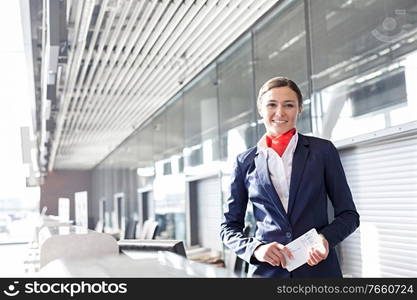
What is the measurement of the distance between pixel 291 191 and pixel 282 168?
0.06m

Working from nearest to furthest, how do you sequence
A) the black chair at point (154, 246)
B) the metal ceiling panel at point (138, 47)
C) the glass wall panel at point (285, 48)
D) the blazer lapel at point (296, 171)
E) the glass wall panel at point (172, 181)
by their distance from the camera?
1. the blazer lapel at point (296, 171)
2. the black chair at point (154, 246)
3. the glass wall panel at point (285, 48)
4. the metal ceiling panel at point (138, 47)
5. the glass wall panel at point (172, 181)

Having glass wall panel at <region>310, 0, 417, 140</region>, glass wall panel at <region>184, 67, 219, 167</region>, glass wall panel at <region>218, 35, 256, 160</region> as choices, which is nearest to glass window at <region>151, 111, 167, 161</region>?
glass wall panel at <region>184, 67, 219, 167</region>

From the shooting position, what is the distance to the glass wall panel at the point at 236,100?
6.05 m

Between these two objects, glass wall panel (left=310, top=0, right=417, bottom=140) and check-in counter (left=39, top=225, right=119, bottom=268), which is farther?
glass wall panel (left=310, top=0, right=417, bottom=140)

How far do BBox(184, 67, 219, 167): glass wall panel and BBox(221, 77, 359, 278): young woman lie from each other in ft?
19.0

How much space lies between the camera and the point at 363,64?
392cm

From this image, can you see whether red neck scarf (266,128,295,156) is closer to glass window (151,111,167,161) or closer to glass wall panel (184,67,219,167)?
glass wall panel (184,67,219,167)

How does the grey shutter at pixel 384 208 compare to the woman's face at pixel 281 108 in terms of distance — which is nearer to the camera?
the woman's face at pixel 281 108

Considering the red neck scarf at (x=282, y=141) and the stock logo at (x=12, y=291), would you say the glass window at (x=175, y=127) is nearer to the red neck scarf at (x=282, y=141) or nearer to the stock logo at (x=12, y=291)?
the red neck scarf at (x=282, y=141)

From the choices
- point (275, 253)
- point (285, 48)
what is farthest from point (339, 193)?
point (285, 48)

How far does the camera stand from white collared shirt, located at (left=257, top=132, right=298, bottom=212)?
1.26 metres

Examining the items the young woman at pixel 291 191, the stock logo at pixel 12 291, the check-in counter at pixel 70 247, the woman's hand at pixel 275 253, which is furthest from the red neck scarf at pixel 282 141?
the check-in counter at pixel 70 247

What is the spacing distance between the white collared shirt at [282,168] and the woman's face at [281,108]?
0.16 feet

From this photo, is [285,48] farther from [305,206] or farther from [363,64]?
[305,206]
